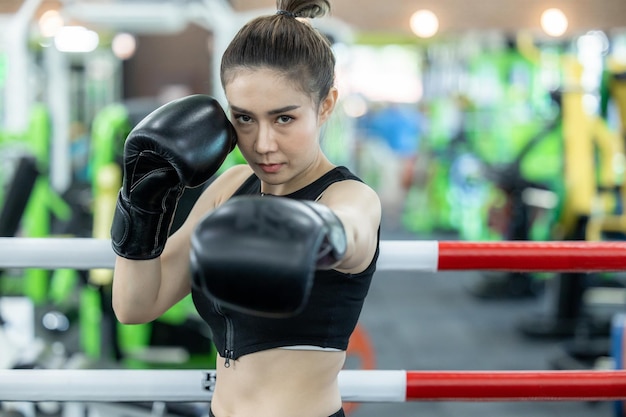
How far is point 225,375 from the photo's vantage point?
112 cm

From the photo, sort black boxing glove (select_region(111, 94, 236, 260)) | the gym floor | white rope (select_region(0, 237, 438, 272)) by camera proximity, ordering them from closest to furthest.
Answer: black boxing glove (select_region(111, 94, 236, 260)) → white rope (select_region(0, 237, 438, 272)) → the gym floor

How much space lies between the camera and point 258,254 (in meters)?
0.79

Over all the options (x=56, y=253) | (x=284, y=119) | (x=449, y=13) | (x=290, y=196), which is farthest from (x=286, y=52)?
(x=449, y=13)

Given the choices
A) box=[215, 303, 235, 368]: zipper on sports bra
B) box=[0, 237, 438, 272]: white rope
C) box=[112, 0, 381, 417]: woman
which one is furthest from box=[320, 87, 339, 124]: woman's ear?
box=[0, 237, 438, 272]: white rope

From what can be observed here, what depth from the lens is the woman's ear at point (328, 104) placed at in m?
1.10

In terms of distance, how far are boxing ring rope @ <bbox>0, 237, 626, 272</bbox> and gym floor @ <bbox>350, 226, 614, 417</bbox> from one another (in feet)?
6.76

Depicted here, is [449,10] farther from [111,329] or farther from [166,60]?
[166,60]

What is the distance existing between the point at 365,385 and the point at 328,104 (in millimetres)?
538

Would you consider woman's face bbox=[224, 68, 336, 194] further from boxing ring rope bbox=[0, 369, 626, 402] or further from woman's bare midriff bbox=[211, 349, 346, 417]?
boxing ring rope bbox=[0, 369, 626, 402]

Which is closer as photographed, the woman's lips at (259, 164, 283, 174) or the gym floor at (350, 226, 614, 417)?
the woman's lips at (259, 164, 283, 174)

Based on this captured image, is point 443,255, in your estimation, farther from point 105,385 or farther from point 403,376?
point 105,385

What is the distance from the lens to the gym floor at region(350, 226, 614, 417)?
3449 mm

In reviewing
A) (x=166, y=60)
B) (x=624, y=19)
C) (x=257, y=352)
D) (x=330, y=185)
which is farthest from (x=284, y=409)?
(x=166, y=60)

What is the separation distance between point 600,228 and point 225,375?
409cm
